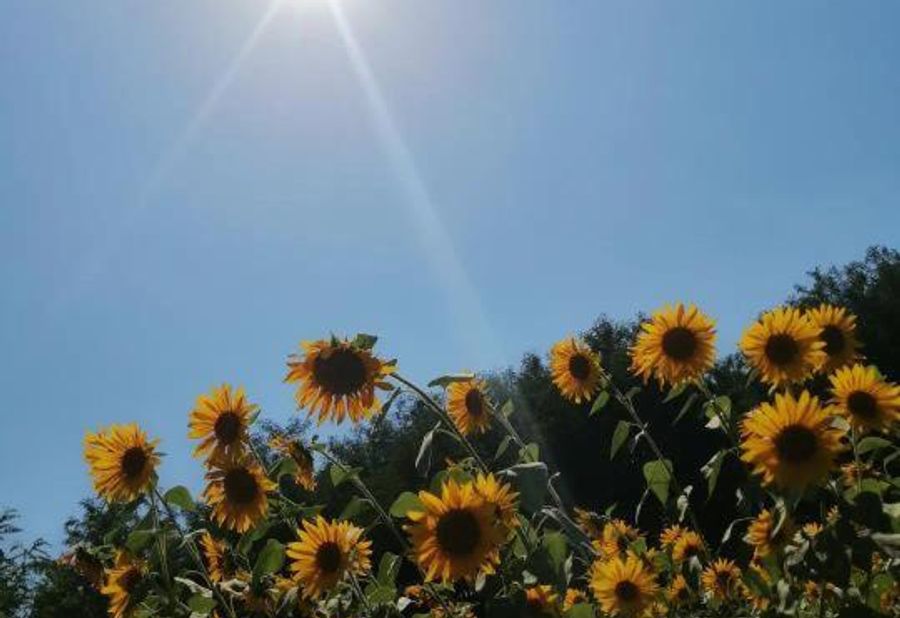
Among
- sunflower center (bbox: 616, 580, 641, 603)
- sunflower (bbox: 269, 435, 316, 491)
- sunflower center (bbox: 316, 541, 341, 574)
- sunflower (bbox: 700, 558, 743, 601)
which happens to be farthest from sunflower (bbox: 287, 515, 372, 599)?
sunflower (bbox: 700, 558, 743, 601)

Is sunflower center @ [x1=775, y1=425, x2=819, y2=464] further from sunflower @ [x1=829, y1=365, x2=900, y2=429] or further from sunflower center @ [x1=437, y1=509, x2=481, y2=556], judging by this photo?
sunflower center @ [x1=437, y1=509, x2=481, y2=556]

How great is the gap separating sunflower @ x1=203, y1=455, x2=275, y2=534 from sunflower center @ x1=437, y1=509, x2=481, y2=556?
3.66ft

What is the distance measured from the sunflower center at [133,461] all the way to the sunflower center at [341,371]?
47.9 inches

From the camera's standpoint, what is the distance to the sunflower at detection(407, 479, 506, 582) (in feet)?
11.4

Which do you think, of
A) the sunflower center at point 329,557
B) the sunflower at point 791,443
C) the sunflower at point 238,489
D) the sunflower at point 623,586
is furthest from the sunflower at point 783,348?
the sunflower at point 238,489

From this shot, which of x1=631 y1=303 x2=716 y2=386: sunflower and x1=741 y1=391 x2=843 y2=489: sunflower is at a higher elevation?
x1=631 y1=303 x2=716 y2=386: sunflower

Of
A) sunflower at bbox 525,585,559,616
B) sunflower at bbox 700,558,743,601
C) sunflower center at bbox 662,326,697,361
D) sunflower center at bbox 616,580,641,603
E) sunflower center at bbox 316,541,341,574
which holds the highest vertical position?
Answer: sunflower center at bbox 662,326,697,361

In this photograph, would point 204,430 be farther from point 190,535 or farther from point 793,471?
point 793,471

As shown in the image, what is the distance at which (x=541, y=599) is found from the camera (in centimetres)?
354

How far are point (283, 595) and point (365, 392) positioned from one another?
3.20ft

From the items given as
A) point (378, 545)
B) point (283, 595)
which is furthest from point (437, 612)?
point (378, 545)

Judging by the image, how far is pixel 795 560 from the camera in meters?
3.16

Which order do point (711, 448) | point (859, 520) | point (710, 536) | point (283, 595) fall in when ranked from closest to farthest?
1. point (859, 520)
2. point (283, 595)
3. point (710, 536)
4. point (711, 448)

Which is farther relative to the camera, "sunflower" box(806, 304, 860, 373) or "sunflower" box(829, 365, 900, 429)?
"sunflower" box(806, 304, 860, 373)
